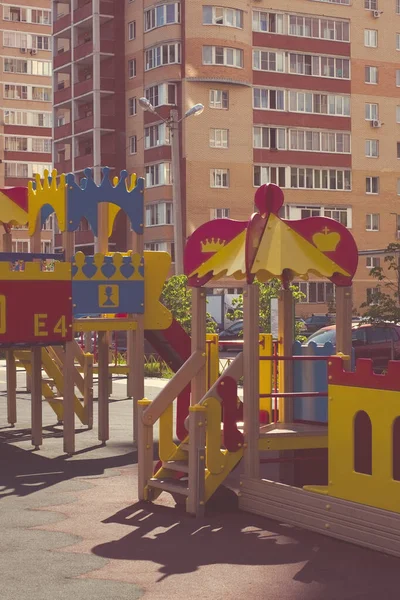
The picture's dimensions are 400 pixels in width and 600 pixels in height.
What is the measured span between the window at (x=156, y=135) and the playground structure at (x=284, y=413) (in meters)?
60.3

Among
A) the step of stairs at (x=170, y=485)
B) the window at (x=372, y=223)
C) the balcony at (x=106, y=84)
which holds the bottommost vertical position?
the step of stairs at (x=170, y=485)

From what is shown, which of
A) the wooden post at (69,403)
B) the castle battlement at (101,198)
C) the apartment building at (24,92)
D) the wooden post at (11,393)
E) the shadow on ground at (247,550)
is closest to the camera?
the shadow on ground at (247,550)

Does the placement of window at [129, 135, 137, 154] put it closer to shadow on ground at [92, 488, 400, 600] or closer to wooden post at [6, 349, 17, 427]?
wooden post at [6, 349, 17, 427]

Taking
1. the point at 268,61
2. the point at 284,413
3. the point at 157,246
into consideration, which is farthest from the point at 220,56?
the point at 284,413

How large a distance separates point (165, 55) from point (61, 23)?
13.9 meters

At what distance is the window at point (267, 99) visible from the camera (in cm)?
7538

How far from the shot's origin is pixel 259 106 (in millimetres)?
75438

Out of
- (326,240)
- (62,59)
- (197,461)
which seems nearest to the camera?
(197,461)

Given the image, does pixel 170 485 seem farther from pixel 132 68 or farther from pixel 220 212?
pixel 132 68

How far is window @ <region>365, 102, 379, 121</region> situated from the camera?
79.0m

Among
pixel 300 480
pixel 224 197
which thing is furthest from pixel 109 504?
pixel 224 197

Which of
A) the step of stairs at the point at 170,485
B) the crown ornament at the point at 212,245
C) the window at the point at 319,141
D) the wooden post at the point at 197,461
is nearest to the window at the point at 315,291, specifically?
the window at the point at 319,141

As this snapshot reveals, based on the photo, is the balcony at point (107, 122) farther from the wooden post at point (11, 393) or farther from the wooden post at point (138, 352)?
the wooden post at point (138, 352)

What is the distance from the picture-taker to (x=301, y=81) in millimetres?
76938
